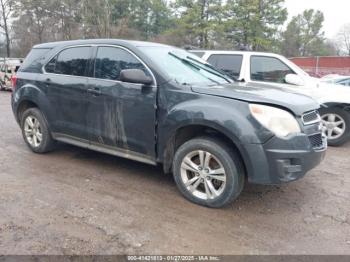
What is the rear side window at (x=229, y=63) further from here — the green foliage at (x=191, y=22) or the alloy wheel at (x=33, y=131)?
the green foliage at (x=191, y=22)

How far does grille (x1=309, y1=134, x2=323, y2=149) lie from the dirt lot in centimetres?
72

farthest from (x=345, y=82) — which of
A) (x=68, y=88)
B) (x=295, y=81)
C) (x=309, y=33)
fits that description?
(x=309, y=33)

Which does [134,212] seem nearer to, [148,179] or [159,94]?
[148,179]

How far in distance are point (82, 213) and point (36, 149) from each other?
242cm

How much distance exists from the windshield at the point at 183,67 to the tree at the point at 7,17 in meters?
41.8

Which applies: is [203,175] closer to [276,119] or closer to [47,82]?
[276,119]

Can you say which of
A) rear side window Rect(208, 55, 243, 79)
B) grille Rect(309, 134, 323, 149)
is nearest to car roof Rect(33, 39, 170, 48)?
grille Rect(309, 134, 323, 149)

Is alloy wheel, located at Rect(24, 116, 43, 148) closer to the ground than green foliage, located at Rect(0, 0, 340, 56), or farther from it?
closer to the ground

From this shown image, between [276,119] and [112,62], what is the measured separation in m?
2.28

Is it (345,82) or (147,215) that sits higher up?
(345,82)

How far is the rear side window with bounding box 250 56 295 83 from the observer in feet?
23.1

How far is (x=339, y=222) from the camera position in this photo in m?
3.62

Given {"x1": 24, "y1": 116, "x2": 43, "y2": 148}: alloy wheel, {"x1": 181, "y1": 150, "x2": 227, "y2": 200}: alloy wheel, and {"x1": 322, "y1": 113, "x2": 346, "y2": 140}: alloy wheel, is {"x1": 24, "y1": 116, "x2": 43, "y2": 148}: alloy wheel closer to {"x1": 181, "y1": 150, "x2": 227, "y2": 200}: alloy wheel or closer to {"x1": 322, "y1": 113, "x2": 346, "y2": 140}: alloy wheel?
{"x1": 181, "y1": 150, "x2": 227, "y2": 200}: alloy wheel

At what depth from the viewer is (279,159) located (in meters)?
3.45
